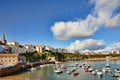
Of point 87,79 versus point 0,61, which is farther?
point 0,61

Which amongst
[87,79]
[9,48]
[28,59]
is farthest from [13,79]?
[9,48]

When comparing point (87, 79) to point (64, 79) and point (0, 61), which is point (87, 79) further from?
point (0, 61)

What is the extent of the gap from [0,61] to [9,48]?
52.2 metres

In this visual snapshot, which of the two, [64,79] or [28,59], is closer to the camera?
[64,79]

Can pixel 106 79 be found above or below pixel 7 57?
below

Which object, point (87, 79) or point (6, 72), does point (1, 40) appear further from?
point (87, 79)

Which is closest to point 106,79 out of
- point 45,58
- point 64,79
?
point 64,79

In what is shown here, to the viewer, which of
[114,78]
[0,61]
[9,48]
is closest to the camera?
[114,78]

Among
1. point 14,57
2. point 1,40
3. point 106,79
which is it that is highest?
point 1,40

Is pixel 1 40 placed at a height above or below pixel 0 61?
above

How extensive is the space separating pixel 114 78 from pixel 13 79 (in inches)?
1030

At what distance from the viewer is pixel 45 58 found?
167 metres

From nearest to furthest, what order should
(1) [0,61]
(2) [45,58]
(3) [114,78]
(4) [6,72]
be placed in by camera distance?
(3) [114,78], (4) [6,72], (1) [0,61], (2) [45,58]

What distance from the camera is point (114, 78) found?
2378 inches
